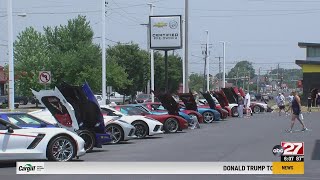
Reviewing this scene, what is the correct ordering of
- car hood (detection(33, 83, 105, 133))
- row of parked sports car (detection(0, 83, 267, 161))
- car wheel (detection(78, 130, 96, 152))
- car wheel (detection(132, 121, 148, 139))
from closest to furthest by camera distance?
row of parked sports car (detection(0, 83, 267, 161)) → car hood (detection(33, 83, 105, 133)) → car wheel (detection(78, 130, 96, 152)) → car wheel (detection(132, 121, 148, 139))

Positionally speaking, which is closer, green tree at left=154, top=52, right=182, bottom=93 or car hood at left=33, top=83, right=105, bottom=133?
car hood at left=33, top=83, right=105, bottom=133

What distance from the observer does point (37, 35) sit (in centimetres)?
5784

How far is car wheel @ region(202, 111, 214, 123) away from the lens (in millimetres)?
30500

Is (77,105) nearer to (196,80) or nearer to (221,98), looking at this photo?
(221,98)

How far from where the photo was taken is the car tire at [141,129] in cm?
2059

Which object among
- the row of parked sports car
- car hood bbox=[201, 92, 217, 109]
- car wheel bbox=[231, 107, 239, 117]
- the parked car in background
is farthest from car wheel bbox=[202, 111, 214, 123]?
the parked car in background

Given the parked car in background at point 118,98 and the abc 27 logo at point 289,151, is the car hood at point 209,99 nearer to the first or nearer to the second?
the abc 27 logo at point 289,151

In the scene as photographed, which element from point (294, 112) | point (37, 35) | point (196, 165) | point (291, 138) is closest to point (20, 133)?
point (196, 165)

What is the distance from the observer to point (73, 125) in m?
15.4

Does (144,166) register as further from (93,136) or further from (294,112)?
(294,112)

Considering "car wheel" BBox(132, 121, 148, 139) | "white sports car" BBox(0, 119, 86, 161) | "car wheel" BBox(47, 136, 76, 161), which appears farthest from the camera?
"car wheel" BBox(132, 121, 148, 139)

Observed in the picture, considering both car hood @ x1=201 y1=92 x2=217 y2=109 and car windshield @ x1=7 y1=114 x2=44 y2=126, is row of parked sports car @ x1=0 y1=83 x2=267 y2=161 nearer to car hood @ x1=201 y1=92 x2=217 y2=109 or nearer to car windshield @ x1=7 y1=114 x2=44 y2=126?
car windshield @ x1=7 y1=114 x2=44 y2=126

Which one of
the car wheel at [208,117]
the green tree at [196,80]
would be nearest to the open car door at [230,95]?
the car wheel at [208,117]

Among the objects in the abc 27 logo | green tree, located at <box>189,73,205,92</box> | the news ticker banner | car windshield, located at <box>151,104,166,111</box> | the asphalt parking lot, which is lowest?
the asphalt parking lot
